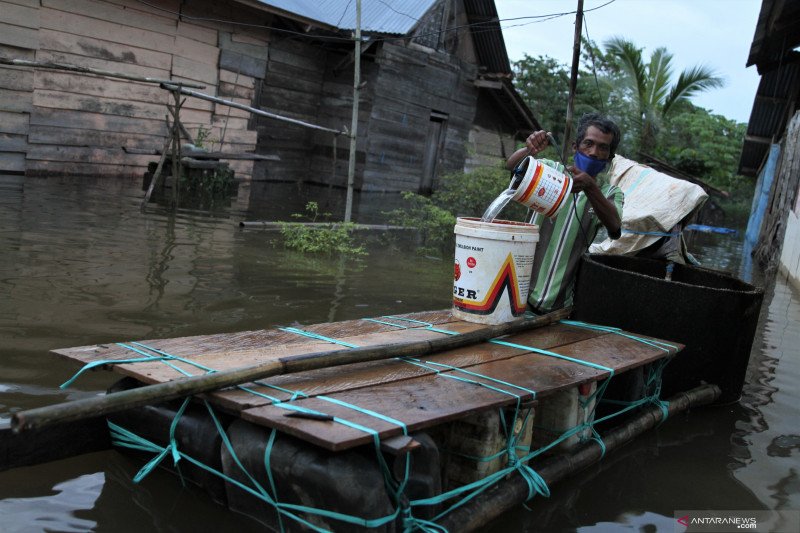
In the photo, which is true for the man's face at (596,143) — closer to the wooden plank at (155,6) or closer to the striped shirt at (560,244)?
the striped shirt at (560,244)

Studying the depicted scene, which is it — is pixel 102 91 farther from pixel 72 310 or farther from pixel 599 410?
pixel 599 410

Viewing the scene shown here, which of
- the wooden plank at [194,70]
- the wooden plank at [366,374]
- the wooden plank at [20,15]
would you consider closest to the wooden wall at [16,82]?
the wooden plank at [20,15]

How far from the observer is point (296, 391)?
8.42 feet

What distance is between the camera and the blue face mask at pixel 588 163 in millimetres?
4219

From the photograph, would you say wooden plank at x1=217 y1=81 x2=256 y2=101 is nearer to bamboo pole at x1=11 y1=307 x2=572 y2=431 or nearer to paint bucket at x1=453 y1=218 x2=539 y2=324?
paint bucket at x1=453 y1=218 x2=539 y2=324

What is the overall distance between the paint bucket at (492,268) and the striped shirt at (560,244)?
52cm

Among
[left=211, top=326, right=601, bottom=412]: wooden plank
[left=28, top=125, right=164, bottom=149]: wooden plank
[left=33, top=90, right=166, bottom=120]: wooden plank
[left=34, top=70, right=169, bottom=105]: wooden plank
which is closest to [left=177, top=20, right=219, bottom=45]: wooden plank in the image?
[left=34, top=70, right=169, bottom=105]: wooden plank

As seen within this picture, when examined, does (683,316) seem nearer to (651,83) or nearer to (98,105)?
(98,105)

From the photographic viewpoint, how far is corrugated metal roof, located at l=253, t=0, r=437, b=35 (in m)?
15.4

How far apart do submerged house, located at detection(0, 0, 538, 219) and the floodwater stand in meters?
2.44

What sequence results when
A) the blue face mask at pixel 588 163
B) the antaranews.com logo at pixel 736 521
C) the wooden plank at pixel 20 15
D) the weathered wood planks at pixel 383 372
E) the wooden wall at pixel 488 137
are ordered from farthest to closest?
the wooden wall at pixel 488 137, the wooden plank at pixel 20 15, the blue face mask at pixel 588 163, the antaranews.com logo at pixel 736 521, the weathered wood planks at pixel 383 372

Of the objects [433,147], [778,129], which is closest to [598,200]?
[778,129]

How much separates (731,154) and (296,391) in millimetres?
31685

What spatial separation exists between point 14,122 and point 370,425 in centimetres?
1089
